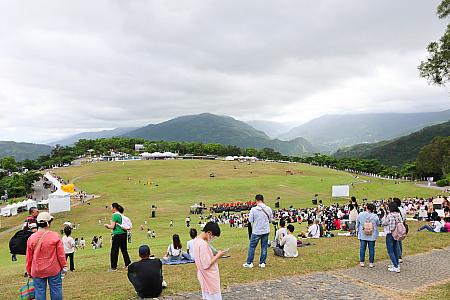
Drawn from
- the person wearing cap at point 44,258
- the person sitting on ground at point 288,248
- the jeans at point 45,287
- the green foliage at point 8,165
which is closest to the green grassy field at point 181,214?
the person sitting on ground at point 288,248

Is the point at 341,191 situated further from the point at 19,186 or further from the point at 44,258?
the point at 19,186

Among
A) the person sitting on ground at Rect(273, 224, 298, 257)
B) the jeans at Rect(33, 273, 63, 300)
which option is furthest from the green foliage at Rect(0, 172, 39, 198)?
the jeans at Rect(33, 273, 63, 300)

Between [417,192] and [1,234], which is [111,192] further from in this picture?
[417,192]

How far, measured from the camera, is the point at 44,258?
5.86 m

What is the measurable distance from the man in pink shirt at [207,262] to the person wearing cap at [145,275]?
6.77 feet

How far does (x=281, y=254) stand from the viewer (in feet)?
36.3

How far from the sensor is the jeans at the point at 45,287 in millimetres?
5953

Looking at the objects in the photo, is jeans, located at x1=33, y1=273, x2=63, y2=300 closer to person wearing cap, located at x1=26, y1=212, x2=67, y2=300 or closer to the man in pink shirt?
person wearing cap, located at x1=26, y1=212, x2=67, y2=300

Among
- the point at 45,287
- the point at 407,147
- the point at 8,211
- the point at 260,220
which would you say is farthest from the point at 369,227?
the point at 407,147

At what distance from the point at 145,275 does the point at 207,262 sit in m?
2.42

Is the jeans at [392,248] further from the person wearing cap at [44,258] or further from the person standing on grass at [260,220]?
the person wearing cap at [44,258]

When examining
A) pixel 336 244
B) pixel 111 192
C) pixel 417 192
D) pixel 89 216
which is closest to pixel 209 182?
pixel 111 192

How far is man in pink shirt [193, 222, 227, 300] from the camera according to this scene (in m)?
5.48

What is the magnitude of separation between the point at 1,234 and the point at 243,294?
29196 millimetres
